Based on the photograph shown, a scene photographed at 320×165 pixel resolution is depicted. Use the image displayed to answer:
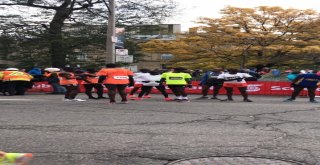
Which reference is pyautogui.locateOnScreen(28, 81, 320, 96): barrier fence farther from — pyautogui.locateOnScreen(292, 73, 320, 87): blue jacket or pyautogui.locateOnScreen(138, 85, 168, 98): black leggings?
pyautogui.locateOnScreen(292, 73, 320, 87): blue jacket

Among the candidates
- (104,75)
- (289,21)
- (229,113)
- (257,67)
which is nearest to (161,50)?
(257,67)

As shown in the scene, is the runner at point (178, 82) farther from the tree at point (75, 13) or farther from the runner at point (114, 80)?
the tree at point (75, 13)

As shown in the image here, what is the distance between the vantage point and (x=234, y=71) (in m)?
17.3

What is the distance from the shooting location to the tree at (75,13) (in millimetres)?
30109

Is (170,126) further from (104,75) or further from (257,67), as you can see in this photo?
(257,67)

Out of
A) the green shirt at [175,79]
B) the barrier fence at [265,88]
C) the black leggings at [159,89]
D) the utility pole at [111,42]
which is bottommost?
the barrier fence at [265,88]

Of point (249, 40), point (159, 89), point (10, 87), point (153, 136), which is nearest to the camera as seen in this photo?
point (153, 136)

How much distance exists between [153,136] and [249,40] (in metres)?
25.8

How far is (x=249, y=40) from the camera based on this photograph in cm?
3209

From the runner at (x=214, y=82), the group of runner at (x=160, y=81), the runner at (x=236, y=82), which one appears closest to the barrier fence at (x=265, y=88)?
the runner at (x=214, y=82)

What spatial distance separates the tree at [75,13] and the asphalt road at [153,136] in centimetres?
1979

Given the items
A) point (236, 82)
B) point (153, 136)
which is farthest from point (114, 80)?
Result: point (153, 136)

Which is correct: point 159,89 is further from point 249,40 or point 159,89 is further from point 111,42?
point 249,40

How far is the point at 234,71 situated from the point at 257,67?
1740 centimetres
